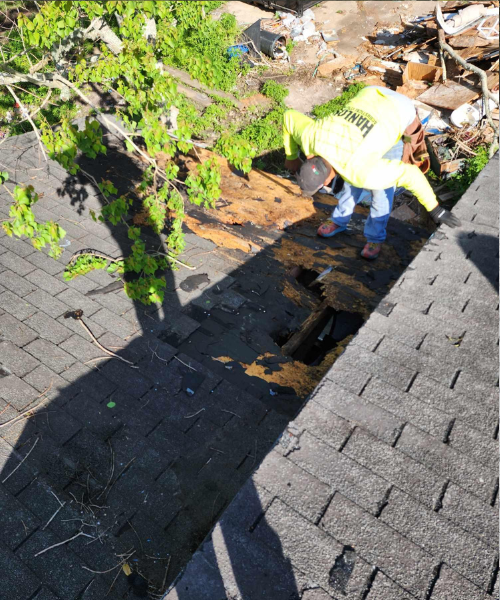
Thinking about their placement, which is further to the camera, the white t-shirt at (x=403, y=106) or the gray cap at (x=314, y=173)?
the white t-shirt at (x=403, y=106)

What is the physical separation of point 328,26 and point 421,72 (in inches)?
202

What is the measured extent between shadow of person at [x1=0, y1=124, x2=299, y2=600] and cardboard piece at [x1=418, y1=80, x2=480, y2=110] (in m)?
8.74

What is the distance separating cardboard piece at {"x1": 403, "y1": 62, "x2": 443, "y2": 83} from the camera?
10.8 m

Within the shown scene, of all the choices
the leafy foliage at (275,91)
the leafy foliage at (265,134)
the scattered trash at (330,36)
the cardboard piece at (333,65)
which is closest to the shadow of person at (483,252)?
the leafy foliage at (265,134)

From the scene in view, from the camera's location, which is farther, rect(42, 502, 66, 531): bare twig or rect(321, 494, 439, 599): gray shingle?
rect(42, 502, 66, 531): bare twig

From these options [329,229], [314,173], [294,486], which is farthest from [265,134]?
[294,486]

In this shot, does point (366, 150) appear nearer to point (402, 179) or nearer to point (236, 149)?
point (402, 179)

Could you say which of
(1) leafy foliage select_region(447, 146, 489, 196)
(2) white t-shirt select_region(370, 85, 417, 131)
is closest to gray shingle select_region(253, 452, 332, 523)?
(2) white t-shirt select_region(370, 85, 417, 131)

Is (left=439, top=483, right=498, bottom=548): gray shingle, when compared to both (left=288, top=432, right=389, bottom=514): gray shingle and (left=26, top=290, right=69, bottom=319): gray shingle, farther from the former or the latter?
(left=26, top=290, right=69, bottom=319): gray shingle

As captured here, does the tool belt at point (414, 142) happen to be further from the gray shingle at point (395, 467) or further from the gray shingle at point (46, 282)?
the gray shingle at point (46, 282)

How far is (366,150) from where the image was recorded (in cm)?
440

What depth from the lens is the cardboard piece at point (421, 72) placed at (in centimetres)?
1080

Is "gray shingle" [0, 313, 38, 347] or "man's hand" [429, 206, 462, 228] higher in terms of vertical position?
"man's hand" [429, 206, 462, 228]

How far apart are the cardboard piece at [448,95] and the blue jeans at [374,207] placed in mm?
5828
